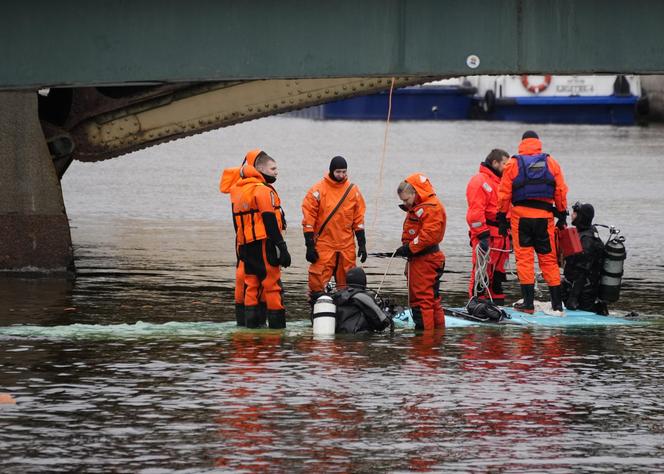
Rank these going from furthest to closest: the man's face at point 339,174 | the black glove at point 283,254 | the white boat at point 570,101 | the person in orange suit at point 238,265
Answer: the white boat at point 570,101
the man's face at point 339,174
the person in orange suit at point 238,265
the black glove at point 283,254

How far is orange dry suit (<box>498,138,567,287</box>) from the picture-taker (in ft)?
50.5

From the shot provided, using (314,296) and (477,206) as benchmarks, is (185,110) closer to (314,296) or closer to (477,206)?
(477,206)

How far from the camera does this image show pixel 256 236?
1412 centimetres

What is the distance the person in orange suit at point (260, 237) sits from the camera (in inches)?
553

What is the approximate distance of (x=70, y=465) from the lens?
30.0 ft

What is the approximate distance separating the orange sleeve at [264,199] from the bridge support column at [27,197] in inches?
233

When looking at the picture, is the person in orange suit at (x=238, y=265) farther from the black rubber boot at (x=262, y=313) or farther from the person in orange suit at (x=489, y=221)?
the person in orange suit at (x=489, y=221)

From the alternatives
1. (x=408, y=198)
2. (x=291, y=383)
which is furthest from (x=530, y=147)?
(x=291, y=383)

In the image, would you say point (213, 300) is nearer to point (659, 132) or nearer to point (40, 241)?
point (40, 241)

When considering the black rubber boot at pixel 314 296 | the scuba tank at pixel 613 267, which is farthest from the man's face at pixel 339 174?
the scuba tank at pixel 613 267

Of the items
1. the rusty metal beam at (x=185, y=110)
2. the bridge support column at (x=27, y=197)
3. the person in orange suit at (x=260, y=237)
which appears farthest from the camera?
the rusty metal beam at (x=185, y=110)

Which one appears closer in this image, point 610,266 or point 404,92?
point 610,266

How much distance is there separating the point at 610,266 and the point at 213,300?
13.5ft

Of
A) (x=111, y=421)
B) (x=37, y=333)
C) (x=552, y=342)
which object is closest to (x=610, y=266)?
(x=552, y=342)
